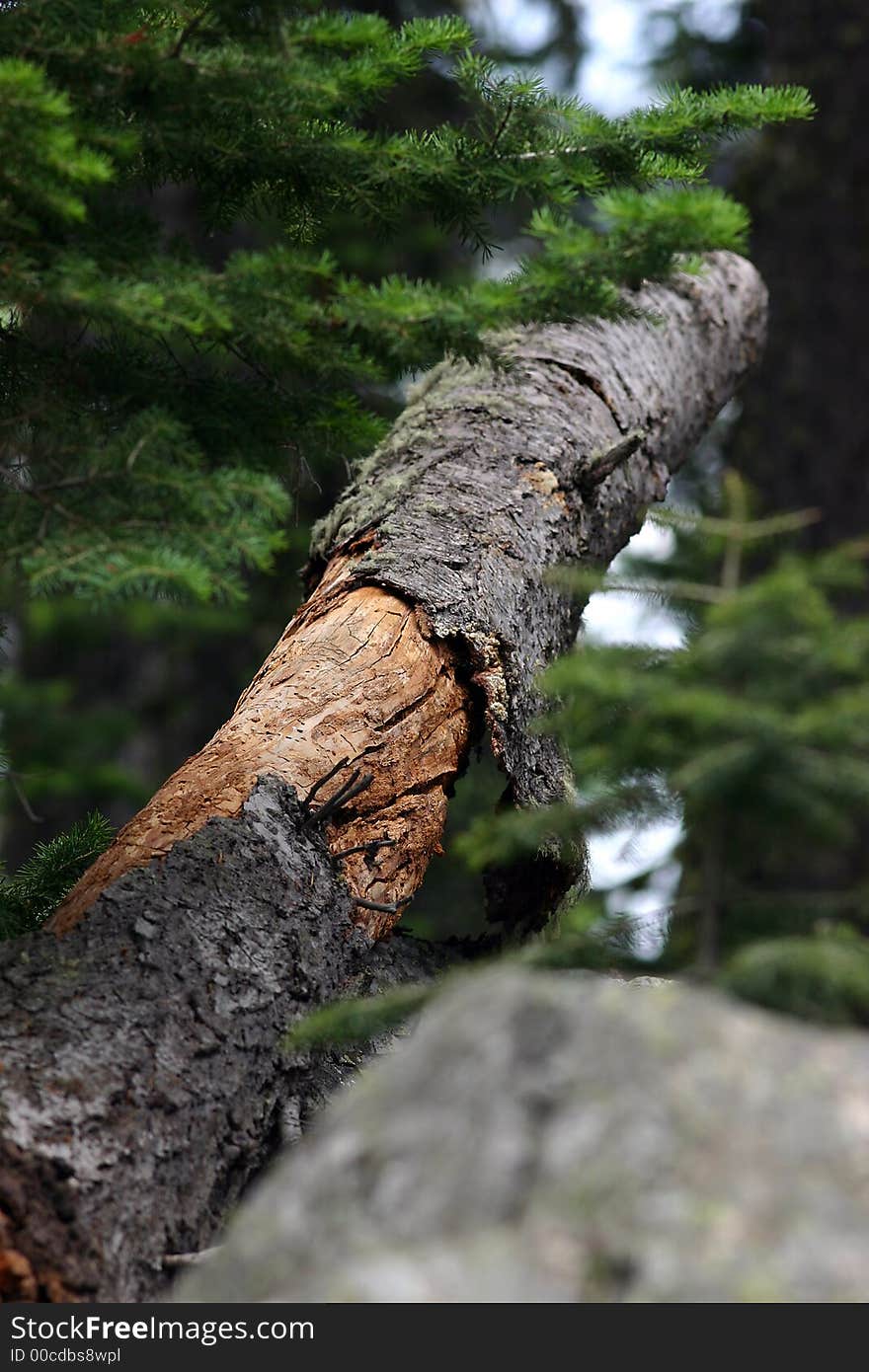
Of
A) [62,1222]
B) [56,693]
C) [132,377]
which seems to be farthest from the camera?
[56,693]

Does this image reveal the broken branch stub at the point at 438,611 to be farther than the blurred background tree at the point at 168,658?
No

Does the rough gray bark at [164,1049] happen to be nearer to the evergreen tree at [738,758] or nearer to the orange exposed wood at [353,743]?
the orange exposed wood at [353,743]

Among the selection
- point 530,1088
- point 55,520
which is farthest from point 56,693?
point 530,1088

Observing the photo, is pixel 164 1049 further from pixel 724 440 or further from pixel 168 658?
pixel 168 658

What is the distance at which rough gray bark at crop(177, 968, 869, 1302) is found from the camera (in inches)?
41.0

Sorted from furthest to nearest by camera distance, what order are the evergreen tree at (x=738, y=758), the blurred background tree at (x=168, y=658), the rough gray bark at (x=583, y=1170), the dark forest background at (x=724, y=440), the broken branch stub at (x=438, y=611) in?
1. the blurred background tree at (x=168, y=658)
2. the dark forest background at (x=724, y=440)
3. the broken branch stub at (x=438, y=611)
4. the evergreen tree at (x=738, y=758)
5. the rough gray bark at (x=583, y=1170)

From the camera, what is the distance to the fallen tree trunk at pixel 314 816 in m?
1.91

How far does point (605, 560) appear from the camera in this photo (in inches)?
144

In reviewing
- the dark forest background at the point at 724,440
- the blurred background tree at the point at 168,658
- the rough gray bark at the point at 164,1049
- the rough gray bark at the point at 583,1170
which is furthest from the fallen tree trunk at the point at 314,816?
the blurred background tree at the point at 168,658

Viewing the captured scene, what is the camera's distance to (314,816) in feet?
8.25

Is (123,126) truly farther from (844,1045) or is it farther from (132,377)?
(844,1045)

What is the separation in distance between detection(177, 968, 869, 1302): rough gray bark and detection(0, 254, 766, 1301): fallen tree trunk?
75 cm

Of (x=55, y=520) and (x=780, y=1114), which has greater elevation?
(x=55, y=520)

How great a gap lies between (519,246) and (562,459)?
8.07 meters
